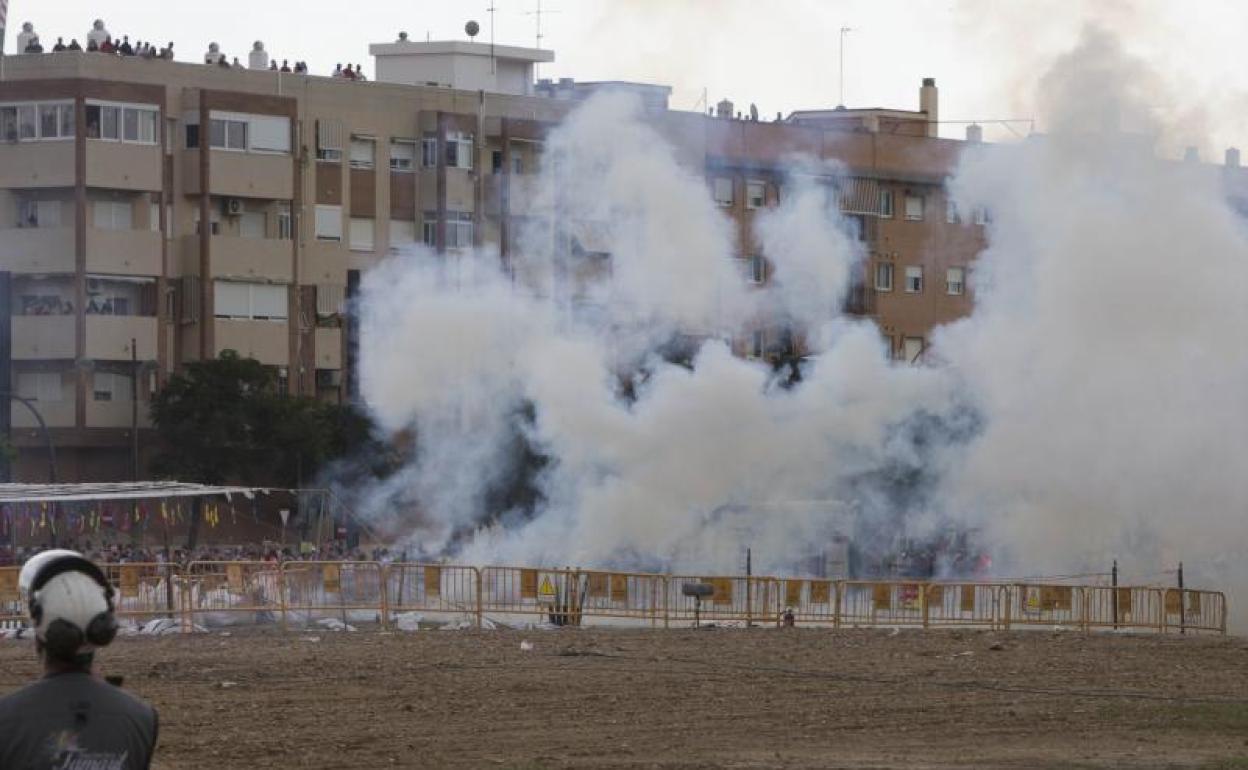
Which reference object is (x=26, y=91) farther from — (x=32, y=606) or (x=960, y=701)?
(x=32, y=606)

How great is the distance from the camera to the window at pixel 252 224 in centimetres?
6912

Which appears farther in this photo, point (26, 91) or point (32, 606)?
point (26, 91)

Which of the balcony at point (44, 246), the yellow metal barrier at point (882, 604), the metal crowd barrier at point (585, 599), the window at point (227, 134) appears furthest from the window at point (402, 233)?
the yellow metal barrier at point (882, 604)

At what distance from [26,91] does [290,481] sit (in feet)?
45.3

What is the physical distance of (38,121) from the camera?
214ft

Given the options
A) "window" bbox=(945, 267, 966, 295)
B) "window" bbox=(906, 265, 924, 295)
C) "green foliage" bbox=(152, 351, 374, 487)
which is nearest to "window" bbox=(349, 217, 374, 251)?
"green foliage" bbox=(152, 351, 374, 487)

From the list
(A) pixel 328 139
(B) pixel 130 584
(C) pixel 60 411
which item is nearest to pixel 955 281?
(A) pixel 328 139

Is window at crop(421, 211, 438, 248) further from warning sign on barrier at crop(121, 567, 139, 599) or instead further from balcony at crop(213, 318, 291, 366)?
warning sign on barrier at crop(121, 567, 139, 599)

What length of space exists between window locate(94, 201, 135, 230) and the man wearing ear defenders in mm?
60858

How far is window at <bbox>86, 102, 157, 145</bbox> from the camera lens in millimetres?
65062

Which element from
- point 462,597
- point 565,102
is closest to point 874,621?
point 462,597

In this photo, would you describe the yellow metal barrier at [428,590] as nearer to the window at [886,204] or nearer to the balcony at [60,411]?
the balcony at [60,411]

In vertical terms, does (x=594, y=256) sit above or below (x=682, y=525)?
above

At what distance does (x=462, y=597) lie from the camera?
37.9 m
